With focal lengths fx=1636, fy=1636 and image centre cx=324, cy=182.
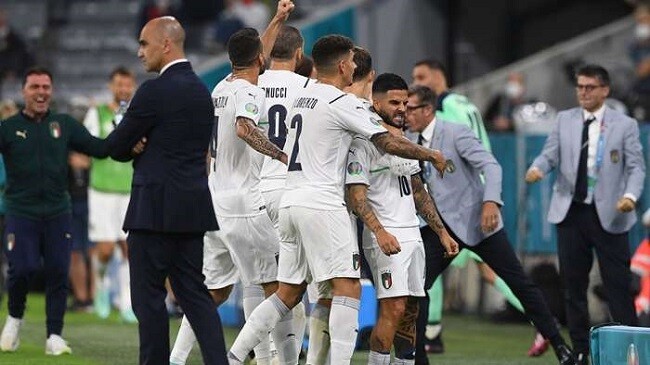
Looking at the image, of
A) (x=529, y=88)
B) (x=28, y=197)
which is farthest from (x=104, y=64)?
(x=28, y=197)

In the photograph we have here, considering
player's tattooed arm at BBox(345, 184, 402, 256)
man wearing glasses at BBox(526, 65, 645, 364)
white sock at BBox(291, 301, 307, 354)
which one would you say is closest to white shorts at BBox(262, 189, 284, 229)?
white sock at BBox(291, 301, 307, 354)

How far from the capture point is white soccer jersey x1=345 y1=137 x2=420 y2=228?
35.2 feet

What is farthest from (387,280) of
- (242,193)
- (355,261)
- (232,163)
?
(232,163)

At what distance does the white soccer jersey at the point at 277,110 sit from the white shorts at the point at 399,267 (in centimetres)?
109

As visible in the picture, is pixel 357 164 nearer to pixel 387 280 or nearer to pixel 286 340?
pixel 387 280

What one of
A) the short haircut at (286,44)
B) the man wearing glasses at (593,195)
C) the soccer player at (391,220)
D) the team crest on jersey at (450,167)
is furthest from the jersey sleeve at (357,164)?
the man wearing glasses at (593,195)

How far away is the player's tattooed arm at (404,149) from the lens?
10227 millimetres

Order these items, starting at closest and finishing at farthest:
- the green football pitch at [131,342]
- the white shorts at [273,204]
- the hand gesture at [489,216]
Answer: the white shorts at [273,204] → the hand gesture at [489,216] → the green football pitch at [131,342]

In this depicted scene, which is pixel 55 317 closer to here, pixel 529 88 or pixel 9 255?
pixel 9 255

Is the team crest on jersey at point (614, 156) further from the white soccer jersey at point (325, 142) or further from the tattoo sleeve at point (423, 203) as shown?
the white soccer jersey at point (325, 142)

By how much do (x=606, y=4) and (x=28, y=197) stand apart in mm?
14917

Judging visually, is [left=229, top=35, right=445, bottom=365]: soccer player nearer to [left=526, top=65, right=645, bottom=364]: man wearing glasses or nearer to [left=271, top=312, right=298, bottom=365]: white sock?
[left=271, top=312, right=298, bottom=365]: white sock

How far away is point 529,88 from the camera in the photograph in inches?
920

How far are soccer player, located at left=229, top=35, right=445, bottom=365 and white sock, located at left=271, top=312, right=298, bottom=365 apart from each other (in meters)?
0.53
